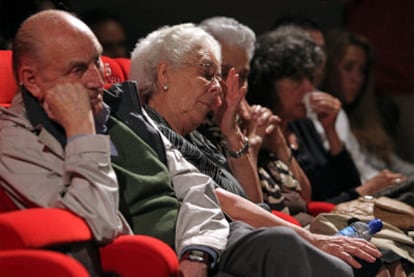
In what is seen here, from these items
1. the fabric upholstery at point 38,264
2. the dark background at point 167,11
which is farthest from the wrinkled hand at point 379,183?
the fabric upholstery at point 38,264

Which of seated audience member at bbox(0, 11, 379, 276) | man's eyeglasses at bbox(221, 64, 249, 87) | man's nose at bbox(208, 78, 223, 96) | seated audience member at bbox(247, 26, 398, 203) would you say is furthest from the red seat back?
seated audience member at bbox(247, 26, 398, 203)

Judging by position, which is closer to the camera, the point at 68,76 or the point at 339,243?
the point at 68,76

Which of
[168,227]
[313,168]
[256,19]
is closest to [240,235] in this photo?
[168,227]

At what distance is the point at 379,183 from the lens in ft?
14.1

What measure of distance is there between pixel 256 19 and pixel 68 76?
8.87 feet

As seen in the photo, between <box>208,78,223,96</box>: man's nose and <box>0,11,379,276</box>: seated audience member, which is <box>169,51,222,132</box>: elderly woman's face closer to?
<box>208,78,223,96</box>: man's nose

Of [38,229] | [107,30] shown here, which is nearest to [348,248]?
[38,229]

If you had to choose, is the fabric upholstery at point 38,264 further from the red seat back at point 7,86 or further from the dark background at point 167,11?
the dark background at point 167,11

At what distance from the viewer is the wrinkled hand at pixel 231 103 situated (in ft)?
10.7

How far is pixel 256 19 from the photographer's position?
198 inches

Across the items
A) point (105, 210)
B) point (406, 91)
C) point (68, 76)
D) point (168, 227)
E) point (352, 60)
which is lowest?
point (406, 91)

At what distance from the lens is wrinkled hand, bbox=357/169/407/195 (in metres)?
4.20

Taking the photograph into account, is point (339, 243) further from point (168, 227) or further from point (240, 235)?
point (168, 227)

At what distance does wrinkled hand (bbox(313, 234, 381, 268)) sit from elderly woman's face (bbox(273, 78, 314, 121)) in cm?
111
